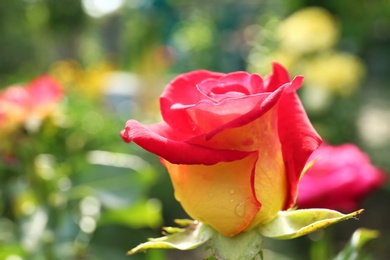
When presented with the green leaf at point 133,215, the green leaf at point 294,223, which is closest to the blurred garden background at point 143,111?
the green leaf at point 133,215

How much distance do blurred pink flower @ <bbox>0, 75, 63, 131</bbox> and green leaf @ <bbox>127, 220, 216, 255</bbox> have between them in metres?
0.63

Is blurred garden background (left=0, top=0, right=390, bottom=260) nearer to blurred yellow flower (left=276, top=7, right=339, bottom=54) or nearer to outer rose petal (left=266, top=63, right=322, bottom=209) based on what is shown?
blurred yellow flower (left=276, top=7, right=339, bottom=54)

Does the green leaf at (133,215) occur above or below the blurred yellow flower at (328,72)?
above

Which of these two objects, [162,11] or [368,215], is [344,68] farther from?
[162,11]

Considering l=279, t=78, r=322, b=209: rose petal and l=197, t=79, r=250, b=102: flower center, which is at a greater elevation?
l=197, t=79, r=250, b=102: flower center

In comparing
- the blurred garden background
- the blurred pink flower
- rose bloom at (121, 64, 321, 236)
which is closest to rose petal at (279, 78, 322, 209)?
rose bloom at (121, 64, 321, 236)

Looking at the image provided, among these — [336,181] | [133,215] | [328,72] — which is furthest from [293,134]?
[328,72]

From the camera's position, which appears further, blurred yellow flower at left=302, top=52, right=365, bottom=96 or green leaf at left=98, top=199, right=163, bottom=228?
blurred yellow flower at left=302, top=52, right=365, bottom=96

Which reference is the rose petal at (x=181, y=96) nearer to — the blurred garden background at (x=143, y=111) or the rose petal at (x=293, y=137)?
the rose petal at (x=293, y=137)

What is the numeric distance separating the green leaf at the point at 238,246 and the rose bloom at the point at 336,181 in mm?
436

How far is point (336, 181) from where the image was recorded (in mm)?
920

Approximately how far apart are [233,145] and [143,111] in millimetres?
4236

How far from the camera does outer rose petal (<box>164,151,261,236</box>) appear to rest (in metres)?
0.44

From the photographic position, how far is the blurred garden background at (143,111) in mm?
1123
